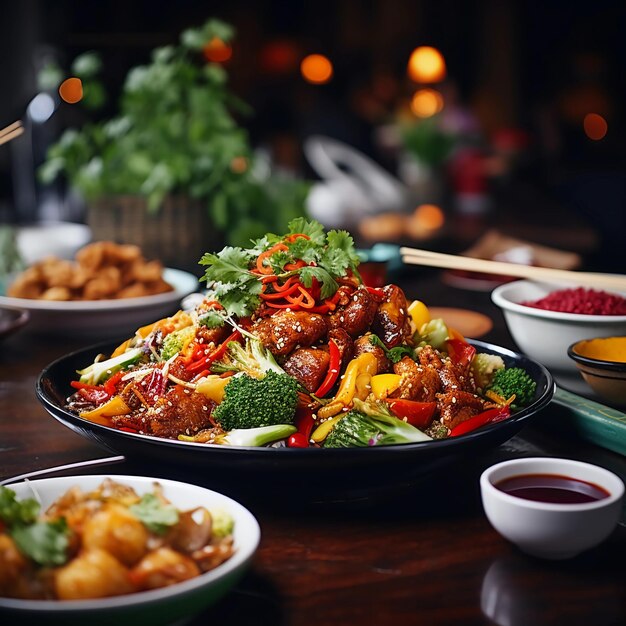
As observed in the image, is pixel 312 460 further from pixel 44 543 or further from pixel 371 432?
pixel 44 543

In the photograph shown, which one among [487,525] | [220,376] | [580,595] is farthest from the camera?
[220,376]

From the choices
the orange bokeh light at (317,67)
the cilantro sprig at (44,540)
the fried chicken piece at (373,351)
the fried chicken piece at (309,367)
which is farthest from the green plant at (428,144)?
the cilantro sprig at (44,540)

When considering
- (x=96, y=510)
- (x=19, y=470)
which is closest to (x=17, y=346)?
(x=19, y=470)

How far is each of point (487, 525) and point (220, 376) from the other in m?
0.71

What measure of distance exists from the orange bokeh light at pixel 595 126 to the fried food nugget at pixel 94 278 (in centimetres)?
1275

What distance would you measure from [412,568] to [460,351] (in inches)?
33.6

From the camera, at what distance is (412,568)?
1.62 meters

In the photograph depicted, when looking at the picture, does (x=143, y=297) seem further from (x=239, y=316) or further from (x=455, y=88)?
(x=455, y=88)

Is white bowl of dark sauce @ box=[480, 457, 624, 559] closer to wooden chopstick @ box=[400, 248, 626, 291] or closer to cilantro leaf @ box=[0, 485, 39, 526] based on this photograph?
cilantro leaf @ box=[0, 485, 39, 526]

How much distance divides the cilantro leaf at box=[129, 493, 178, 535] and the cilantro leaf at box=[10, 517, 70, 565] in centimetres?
12

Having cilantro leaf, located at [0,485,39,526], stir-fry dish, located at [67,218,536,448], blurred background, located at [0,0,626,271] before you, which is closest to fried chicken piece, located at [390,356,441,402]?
stir-fry dish, located at [67,218,536,448]

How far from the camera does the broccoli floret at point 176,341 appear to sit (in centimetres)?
220

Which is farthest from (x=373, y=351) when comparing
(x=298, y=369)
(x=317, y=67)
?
(x=317, y=67)

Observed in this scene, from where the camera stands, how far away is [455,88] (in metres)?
14.9
